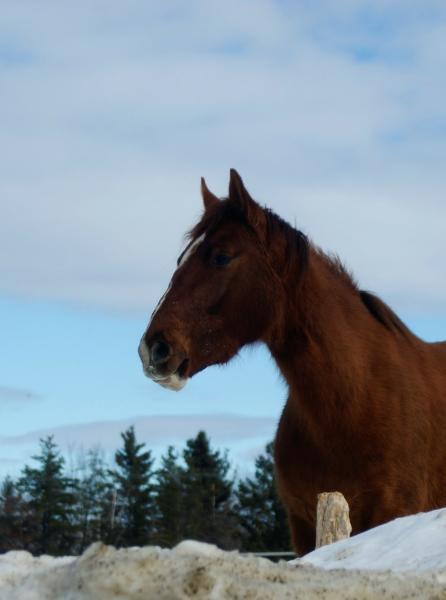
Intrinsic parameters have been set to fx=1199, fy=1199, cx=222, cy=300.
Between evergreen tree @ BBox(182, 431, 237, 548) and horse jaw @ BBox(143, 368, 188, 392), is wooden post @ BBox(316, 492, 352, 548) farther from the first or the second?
evergreen tree @ BBox(182, 431, 237, 548)

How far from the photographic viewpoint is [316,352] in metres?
7.71

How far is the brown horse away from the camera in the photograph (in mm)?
7426

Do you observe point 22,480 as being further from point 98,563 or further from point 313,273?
point 98,563

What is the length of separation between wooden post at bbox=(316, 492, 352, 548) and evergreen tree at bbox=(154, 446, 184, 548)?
158 ft

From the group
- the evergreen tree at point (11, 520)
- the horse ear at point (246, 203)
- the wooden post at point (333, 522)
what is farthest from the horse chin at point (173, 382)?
the evergreen tree at point (11, 520)

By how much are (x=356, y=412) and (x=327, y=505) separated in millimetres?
1288

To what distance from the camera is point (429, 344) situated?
28.5 feet

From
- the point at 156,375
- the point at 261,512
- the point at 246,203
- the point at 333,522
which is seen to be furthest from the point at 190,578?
the point at 261,512

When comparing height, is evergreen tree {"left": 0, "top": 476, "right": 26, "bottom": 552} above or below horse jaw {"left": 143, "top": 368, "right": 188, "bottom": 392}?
above

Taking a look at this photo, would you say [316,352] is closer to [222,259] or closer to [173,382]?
[222,259]

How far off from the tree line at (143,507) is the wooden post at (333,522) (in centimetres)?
4377

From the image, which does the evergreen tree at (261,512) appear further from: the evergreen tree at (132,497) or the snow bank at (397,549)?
the snow bank at (397,549)

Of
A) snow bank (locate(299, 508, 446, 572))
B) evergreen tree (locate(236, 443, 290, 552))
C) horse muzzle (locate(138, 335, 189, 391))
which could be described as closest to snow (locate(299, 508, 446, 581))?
snow bank (locate(299, 508, 446, 572))

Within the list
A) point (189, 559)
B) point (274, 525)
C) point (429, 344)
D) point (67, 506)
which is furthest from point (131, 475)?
point (189, 559)
